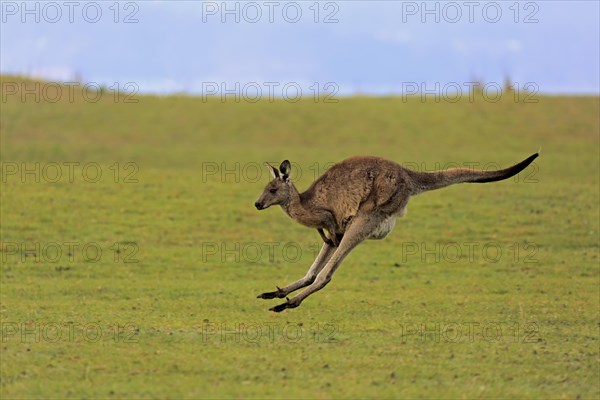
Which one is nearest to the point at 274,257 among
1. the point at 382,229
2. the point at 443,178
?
the point at 443,178

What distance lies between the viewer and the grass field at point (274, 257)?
36.8 feet

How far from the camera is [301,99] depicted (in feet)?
144

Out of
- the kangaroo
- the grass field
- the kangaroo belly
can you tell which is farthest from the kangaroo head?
the grass field

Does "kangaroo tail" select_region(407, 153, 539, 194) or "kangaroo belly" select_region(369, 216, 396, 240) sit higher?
"kangaroo tail" select_region(407, 153, 539, 194)

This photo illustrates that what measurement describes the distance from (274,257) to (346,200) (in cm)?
882

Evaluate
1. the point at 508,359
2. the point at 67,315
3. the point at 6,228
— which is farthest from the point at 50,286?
the point at 508,359

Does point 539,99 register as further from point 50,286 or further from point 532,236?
point 50,286

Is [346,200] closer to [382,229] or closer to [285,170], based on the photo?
[382,229]

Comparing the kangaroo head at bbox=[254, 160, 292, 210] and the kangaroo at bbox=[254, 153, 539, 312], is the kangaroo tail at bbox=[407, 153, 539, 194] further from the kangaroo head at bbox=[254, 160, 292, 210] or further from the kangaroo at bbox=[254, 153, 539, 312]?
the kangaroo head at bbox=[254, 160, 292, 210]

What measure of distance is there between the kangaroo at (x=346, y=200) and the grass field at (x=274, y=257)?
1.23m

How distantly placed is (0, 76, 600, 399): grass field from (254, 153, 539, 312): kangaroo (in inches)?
48.4

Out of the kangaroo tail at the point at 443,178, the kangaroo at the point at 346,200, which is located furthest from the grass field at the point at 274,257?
the kangaroo tail at the point at 443,178

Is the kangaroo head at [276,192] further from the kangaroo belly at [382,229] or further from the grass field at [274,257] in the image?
the grass field at [274,257]

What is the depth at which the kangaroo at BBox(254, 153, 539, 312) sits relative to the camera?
12.1 metres
